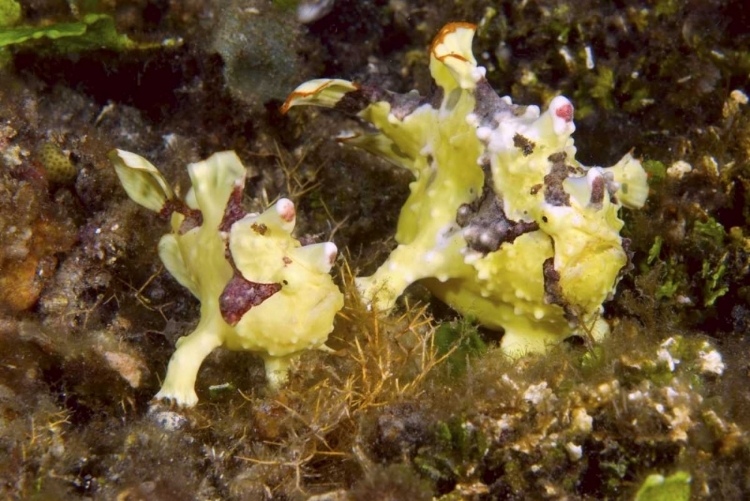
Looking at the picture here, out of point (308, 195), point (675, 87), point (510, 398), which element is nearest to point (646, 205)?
point (675, 87)

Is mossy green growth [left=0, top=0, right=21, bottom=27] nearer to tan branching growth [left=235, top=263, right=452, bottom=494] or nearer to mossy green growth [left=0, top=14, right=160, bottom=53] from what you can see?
mossy green growth [left=0, top=14, right=160, bottom=53]

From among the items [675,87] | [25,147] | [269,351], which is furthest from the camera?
[675,87]

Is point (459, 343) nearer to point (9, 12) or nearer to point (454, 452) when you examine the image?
point (454, 452)

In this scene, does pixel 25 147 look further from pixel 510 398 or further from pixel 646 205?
pixel 646 205

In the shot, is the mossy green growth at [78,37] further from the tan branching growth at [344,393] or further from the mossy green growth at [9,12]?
the tan branching growth at [344,393]

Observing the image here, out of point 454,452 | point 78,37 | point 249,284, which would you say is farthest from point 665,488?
point 78,37

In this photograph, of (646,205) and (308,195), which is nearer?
(646,205)

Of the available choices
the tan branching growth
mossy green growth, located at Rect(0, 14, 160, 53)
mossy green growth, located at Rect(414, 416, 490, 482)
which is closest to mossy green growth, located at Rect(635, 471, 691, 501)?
mossy green growth, located at Rect(414, 416, 490, 482)
